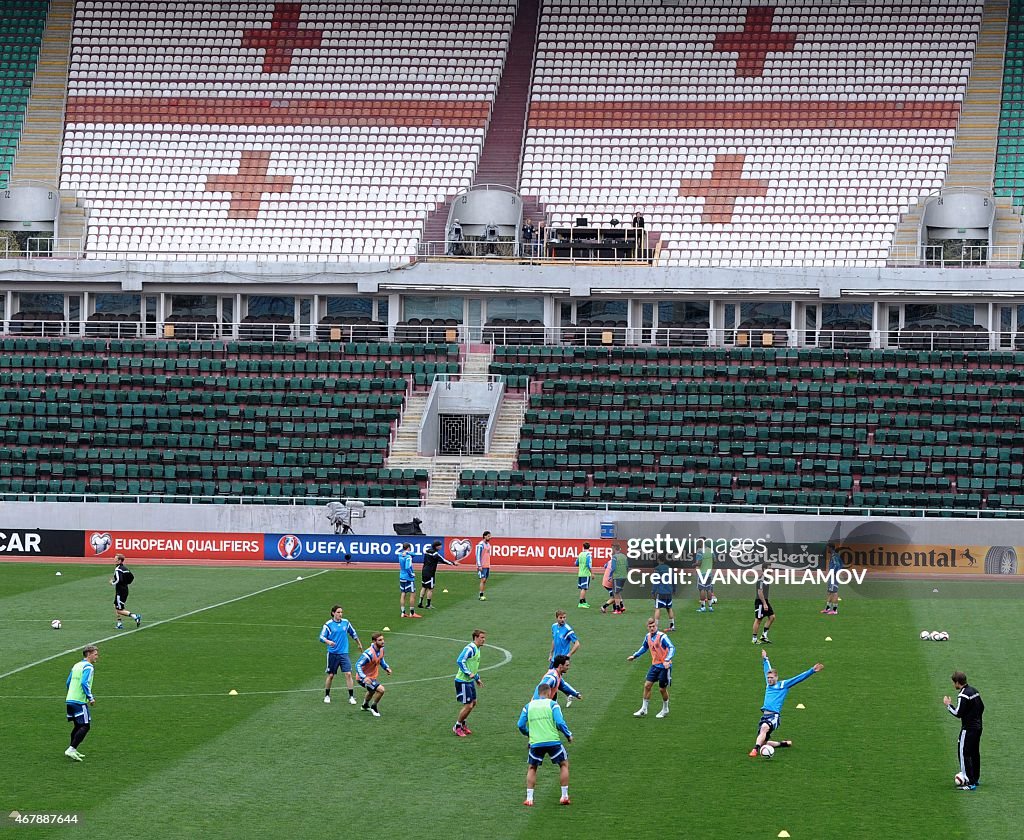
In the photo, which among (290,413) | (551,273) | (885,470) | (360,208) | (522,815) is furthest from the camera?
(360,208)

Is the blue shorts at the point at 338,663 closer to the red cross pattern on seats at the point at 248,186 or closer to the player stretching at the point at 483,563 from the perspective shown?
the player stretching at the point at 483,563

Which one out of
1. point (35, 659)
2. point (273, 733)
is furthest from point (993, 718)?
point (35, 659)

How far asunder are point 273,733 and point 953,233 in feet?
146

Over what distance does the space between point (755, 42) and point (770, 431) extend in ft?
74.7

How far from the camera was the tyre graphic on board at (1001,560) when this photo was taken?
46.4 m

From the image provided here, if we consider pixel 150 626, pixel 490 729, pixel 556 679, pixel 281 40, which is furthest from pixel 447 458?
pixel 556 679

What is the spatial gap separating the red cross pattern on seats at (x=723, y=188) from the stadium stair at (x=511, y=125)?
651 centimetres

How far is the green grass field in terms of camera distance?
19.0 meters

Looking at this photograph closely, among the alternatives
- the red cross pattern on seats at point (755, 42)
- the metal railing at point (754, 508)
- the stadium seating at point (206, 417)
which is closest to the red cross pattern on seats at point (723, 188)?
the red cross pattern on seats at point (755, 42)

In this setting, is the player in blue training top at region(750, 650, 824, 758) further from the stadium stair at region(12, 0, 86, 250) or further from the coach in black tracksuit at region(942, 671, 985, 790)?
the stadium stair at region(12, 0, 86, 250)

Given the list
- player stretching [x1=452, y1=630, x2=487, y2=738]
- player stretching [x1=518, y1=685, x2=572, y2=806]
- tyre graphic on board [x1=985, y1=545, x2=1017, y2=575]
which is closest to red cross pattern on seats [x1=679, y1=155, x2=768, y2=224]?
tyre graphic on board [x1=985, y1=545, x2=1017, y2=575]

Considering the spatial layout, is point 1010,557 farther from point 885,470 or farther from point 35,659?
point 35,659

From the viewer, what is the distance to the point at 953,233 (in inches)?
2397

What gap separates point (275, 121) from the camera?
6862 cm
